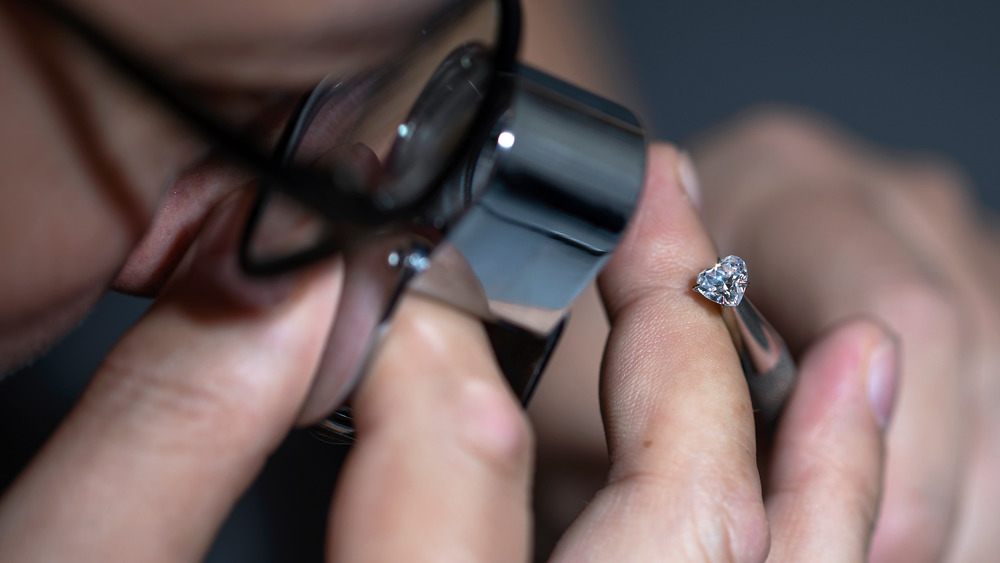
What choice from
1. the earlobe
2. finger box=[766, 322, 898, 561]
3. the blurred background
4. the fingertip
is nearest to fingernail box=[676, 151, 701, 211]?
the fingertip

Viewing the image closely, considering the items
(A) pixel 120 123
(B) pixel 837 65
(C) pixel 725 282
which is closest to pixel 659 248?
(C) pixel 725 282

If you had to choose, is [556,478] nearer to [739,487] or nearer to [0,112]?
[739,487]

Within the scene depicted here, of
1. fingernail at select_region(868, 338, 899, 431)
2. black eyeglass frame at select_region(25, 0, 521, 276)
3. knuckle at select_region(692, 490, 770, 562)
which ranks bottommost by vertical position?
knuckle at select_region(692, 490, 770, 562)

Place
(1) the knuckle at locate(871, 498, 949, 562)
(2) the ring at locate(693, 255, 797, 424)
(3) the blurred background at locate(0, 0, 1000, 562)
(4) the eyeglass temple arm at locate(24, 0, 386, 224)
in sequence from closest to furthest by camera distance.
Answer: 1. (4) the eyeglass temple arm at locate(24, 0, 386, 224)
2. (2) the ring at locate(693, 255, 797, 424)
3. (1) the knuckle at locate(871, 498, 949, 562)
4. (3) the blurred background at locate(0, 0, 1000, 562)

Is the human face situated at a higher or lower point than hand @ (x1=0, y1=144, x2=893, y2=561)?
higher

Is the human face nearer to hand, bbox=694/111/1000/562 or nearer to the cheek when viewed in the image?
the cheek

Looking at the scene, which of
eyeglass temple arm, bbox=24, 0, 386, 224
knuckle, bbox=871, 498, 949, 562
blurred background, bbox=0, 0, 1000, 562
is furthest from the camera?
blurred background, bbox=0, 0, 1000, 562

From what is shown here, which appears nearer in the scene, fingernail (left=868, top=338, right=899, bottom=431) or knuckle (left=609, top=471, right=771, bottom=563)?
knuckle (left=609, top=471, right=771, bottom=563)
